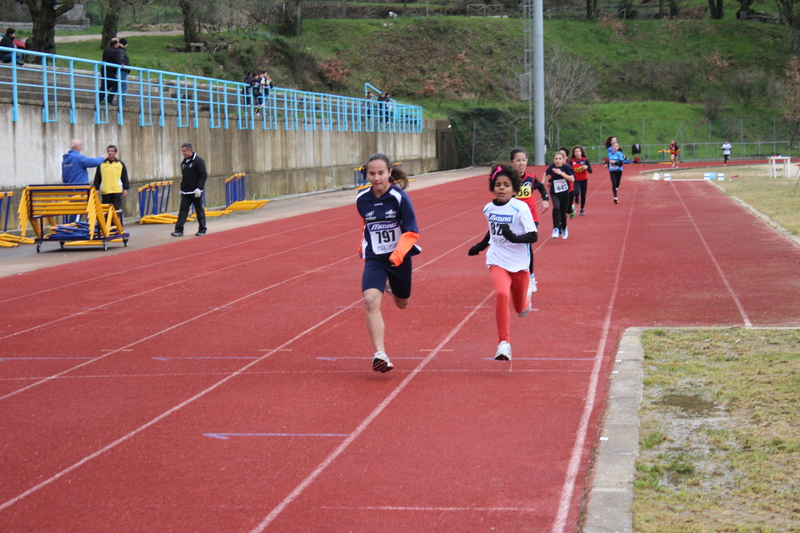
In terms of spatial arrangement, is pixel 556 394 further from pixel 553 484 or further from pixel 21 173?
pixel 21 173

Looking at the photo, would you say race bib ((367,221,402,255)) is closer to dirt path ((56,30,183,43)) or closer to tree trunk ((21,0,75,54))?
tree trunk ((21,0,75,54))

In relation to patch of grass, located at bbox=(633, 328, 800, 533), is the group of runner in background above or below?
above

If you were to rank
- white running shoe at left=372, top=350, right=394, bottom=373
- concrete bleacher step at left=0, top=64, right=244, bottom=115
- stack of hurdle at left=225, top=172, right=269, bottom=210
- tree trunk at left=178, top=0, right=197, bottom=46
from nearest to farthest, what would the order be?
white running shoe at left=372, top=350, right=394, bottom=373 < concrete bleacher step at left=0, top=64, right=244, bottom=115 < stack of hurdle at left=225, top=172, right=269, bottom=210 < tree trunk at left=178, top=0, right=197, bottom=46

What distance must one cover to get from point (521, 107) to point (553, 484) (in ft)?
226

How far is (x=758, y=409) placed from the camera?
611 cm

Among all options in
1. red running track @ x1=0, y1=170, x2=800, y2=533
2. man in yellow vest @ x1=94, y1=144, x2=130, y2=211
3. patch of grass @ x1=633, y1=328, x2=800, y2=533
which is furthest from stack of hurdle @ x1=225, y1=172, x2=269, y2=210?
patch of grass @ x1=633, y1=328, x2=800, y2=533

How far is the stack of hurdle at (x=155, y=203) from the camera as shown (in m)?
22.9

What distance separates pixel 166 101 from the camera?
27703 millimetres

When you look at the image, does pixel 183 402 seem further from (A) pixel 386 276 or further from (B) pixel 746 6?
(B) pixel 746 6

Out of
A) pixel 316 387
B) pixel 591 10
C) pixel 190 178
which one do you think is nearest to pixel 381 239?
pixel 316 387

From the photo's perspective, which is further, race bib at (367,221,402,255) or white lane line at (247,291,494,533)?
race bib at (367,221,402,255)

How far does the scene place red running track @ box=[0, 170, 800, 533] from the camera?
16.0 ft

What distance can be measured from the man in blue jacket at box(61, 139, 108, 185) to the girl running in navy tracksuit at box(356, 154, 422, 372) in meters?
12.3

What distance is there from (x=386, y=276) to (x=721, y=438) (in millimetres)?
3026
